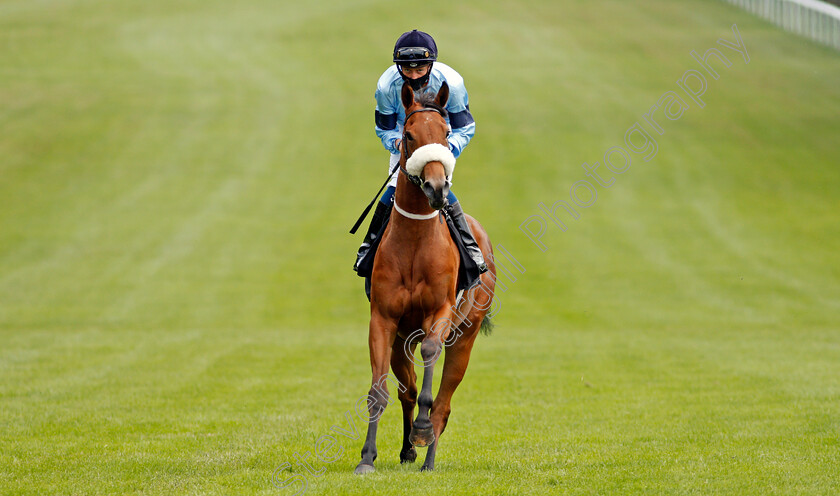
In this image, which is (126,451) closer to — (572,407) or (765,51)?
(572,407)

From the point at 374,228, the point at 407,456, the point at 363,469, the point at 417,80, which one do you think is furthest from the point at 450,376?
the point at 417,80

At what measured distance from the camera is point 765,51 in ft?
171

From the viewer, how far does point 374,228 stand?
8500 millimetres

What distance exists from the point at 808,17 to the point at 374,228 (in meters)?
45.9

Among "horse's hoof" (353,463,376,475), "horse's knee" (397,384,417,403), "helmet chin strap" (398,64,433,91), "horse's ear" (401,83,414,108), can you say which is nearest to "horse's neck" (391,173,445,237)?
"horse's ear" (401,83,414,108)

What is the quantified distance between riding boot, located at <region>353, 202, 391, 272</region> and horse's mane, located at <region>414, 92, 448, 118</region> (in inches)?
43.8

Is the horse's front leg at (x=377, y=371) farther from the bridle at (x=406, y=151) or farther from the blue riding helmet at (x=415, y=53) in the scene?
the blue riding helmet at (x=415, y=53)

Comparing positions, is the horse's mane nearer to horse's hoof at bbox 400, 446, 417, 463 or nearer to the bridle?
the bridle

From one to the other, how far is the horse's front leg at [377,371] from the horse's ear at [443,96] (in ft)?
6.01

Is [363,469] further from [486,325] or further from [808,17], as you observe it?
[808,17]

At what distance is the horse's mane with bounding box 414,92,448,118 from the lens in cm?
769

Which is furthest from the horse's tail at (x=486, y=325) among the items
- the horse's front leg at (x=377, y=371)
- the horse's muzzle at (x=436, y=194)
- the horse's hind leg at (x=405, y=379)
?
the horse's muzzle at (x=436, y=194)

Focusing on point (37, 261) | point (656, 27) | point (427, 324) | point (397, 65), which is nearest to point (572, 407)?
point (427, 324)

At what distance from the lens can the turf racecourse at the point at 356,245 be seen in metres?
9.42
